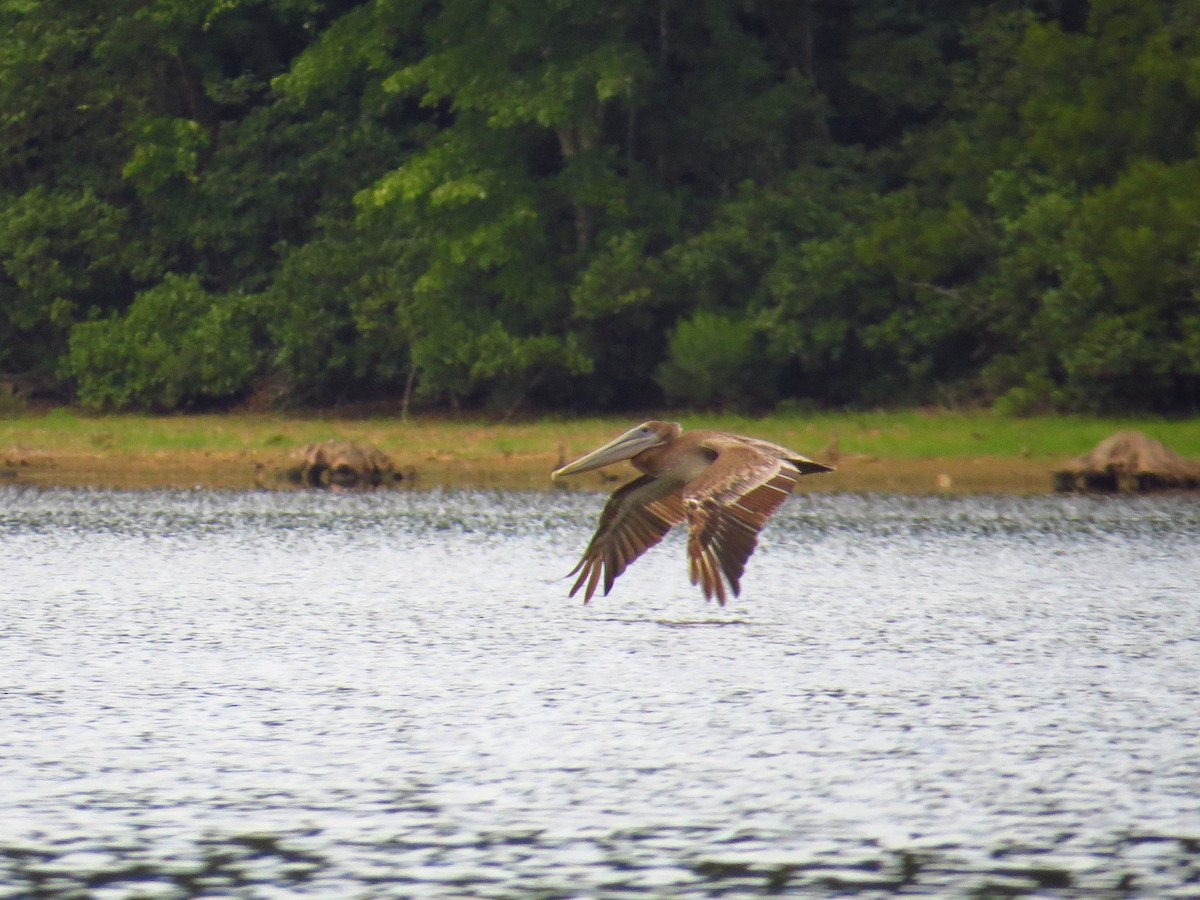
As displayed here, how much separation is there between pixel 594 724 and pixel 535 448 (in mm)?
18529

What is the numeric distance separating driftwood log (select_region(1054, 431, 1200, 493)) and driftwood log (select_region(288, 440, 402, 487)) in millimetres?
8322

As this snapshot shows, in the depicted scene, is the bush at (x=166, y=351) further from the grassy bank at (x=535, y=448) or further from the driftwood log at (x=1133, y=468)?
the driftwood log at (x=1133, y=468)

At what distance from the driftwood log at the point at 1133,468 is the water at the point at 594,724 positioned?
605 centimetres

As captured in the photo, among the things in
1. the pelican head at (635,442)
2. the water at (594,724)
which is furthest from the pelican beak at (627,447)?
the water at (594,724)

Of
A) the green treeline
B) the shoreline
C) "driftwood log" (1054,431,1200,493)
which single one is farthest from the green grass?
"driftwood log" (1054,431,1200,493)

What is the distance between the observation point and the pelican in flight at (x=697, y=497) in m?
9.48

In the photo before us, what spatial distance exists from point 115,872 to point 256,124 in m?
30.7

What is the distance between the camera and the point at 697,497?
9656mm

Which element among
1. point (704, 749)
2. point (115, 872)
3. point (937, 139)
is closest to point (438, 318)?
point (937, 139)

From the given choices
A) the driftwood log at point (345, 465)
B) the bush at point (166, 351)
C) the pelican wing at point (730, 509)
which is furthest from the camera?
the bush at point (166, 351)

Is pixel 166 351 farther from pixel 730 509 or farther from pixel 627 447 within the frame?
pixel 730 509

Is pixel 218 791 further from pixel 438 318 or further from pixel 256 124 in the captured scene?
pixel 256 124

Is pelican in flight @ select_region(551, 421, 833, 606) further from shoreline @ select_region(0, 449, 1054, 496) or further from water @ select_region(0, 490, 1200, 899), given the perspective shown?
shoreline @ select_region(0, 449, 1054, 496)

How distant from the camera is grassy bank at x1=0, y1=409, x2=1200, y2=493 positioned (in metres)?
25.5
